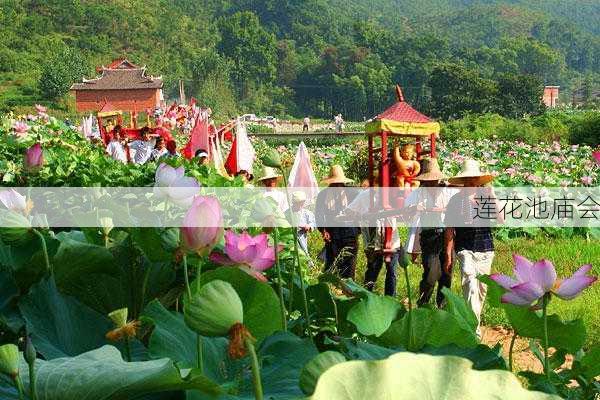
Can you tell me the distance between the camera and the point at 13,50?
47188 millimetres

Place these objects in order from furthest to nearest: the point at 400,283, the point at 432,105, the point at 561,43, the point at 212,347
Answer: the point at 561,43 < the point at 432,105 < the point at 400,283 < the point at 212,347

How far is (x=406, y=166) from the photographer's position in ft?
15.6

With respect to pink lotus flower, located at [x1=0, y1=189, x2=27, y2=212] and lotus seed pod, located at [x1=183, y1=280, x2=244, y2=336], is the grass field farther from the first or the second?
lotus seed pod, located at [x1=183, y1=280, x2=244, y2=336]

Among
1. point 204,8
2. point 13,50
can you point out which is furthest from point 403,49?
point 13,50

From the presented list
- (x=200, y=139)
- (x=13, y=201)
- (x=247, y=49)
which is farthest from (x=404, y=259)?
(x=247, y=49)

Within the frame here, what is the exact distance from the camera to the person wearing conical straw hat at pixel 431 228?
377 cm

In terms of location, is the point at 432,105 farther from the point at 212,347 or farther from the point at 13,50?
the point at 212,347

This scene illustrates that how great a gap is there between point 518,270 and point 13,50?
50.3 m

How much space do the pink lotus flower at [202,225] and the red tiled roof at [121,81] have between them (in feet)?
123

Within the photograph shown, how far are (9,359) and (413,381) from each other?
0.23 m

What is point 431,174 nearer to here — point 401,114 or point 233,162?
point 401,114

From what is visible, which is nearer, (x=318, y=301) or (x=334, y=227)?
(x=318, y=301)

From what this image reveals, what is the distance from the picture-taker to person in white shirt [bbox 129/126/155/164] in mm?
6789

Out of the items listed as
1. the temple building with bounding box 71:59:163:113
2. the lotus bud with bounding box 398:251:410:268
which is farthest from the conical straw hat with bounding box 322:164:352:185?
the temple building with bounding box 71:59:163:113
